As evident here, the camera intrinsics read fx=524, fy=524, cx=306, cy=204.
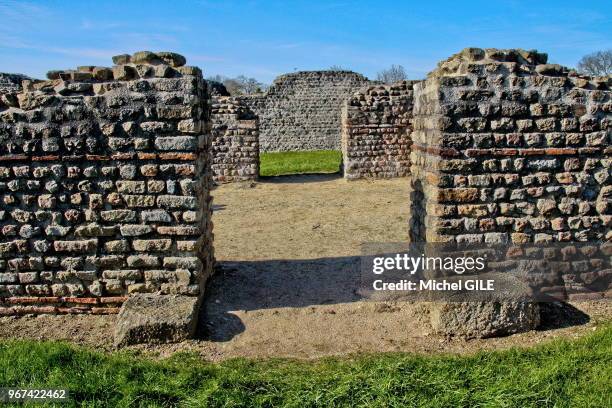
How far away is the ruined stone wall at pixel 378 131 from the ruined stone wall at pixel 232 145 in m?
2.82

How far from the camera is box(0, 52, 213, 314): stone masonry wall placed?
17.4 ft

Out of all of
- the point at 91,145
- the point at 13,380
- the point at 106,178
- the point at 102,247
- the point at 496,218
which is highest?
the point at 91,145

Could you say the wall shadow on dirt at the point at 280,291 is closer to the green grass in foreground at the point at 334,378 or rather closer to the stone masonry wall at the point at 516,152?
the green grass in foreground at the point at 334,378

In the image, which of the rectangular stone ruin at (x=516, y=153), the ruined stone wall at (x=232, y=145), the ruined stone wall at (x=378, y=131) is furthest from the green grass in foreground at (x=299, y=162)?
the rectangular stone ruin at (x=516, y=153)

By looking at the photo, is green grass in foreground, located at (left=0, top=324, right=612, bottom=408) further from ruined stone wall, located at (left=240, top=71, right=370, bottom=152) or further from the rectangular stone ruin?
ruined stone wall, located at (left=240, top=71, right=370, bottom=152)

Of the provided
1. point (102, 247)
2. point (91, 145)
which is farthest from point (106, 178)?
point (102, 247)

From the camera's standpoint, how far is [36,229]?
5438 mm

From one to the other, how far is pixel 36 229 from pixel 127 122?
1.48 m

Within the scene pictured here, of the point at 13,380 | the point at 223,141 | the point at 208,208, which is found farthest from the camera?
the point at 223,141

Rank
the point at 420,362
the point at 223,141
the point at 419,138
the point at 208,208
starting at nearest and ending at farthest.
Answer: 1. the point at 420,362
2. the point at 419,138
3. the point at 208,208
4. the point at 223,141

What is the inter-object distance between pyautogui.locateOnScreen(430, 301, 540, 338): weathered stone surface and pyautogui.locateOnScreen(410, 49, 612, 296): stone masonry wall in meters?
0.72

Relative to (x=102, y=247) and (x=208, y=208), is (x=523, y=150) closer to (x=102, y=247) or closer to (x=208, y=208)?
(x=208, y=208)

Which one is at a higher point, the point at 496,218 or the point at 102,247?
the point at 496,218

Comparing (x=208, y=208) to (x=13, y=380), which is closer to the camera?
(x=13, y=380)
